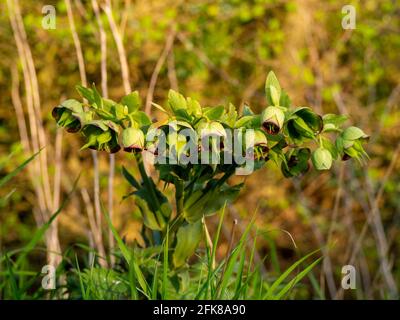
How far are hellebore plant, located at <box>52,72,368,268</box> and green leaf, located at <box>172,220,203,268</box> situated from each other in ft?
0.14

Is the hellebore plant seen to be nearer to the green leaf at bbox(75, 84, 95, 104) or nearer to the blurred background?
the green leaf at bbox(75, 84, 95, 104)

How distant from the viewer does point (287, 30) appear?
3.50m

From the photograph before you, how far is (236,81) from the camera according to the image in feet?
11.5

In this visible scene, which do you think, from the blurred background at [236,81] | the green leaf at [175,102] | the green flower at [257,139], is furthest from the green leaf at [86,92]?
the blurred background at [236,81]

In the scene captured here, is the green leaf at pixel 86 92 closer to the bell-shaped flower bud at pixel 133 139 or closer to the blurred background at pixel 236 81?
the bell-shaped flower bud at pixel 133 139

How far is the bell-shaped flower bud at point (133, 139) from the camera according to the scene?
3.28ft

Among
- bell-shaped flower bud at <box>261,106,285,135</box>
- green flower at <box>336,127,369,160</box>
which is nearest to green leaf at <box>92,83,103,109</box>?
bell-shaped flower bud at <box>261,106,285,135</box>

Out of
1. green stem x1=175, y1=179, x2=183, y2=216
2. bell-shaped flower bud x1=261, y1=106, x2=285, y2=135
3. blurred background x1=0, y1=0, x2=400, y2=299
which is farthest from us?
blurred background x1=0, y1=0, x2=400, y2=299

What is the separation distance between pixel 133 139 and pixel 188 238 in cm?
24

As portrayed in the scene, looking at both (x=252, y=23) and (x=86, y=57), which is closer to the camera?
(x=86, y=57)

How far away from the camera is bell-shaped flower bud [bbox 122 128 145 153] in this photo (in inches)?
39.4
